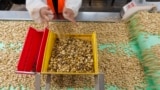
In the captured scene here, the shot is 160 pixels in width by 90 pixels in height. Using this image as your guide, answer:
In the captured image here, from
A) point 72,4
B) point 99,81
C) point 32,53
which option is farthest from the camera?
point 72,4

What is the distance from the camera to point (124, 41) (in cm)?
135

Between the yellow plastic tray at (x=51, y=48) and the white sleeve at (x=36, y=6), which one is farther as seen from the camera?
the white sleeve at (x=36, y=6)

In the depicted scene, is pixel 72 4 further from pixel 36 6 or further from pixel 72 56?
pixel 72 56

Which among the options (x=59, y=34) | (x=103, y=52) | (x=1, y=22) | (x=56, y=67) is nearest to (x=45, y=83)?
(x=56, y=67)

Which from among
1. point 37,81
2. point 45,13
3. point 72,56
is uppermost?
point 45,13

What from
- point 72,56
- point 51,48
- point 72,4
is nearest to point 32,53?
point 51,48

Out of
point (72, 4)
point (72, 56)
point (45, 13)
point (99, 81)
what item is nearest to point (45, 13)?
point (45, 13)

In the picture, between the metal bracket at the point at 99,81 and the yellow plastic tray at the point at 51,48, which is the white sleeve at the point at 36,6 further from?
the metal bracket at the point at 99,81

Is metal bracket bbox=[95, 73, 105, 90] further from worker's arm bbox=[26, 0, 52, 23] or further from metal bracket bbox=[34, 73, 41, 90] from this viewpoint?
worker's arm bbox=[26, 0, 52, 23]

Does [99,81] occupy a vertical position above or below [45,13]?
below

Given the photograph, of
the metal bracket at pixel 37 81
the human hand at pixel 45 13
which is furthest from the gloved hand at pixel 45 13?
the metal bracket at pixel 37 81

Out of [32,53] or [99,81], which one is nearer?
[99,81]

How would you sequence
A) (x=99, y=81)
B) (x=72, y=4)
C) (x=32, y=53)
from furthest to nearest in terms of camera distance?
(x=72, y=4), (x=32, y=53), (x=99, y=81)

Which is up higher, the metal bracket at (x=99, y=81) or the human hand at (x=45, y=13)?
the human hand at (x=45, y=13)
